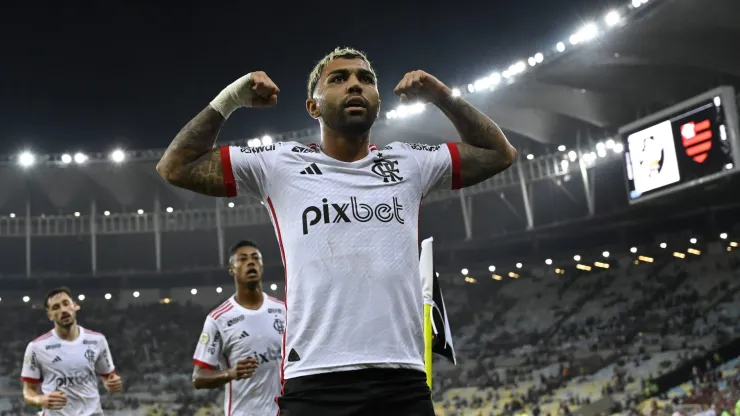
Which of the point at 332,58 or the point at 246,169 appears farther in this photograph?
the point at 332,58

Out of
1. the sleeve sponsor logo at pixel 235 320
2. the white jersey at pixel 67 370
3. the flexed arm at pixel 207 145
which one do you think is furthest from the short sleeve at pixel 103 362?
the flexed arm at pixel 207 145

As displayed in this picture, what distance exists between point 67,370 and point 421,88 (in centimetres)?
758

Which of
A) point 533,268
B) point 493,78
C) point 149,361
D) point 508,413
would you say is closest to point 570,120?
point 493,78

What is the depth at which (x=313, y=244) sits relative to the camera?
3131mm

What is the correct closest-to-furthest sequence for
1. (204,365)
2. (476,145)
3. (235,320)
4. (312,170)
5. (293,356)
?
1. (293,356)
2. (312,170)
3. (476,145)
4. (204,365)
5. (235,320)

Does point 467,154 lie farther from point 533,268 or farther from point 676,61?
point 533,268

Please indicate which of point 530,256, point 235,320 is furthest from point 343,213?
point 530,256

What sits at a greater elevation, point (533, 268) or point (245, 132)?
point (245, 132)

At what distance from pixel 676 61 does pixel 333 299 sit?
82.0 ft

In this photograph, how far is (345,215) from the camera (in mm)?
3164

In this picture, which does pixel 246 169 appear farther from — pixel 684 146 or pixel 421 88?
pixel 684 146

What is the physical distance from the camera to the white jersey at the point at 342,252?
3.04m

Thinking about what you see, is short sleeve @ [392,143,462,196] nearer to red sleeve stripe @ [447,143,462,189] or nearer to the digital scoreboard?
red sleeve stripe @ [447,143,462,189]

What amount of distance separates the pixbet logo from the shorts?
58cm
